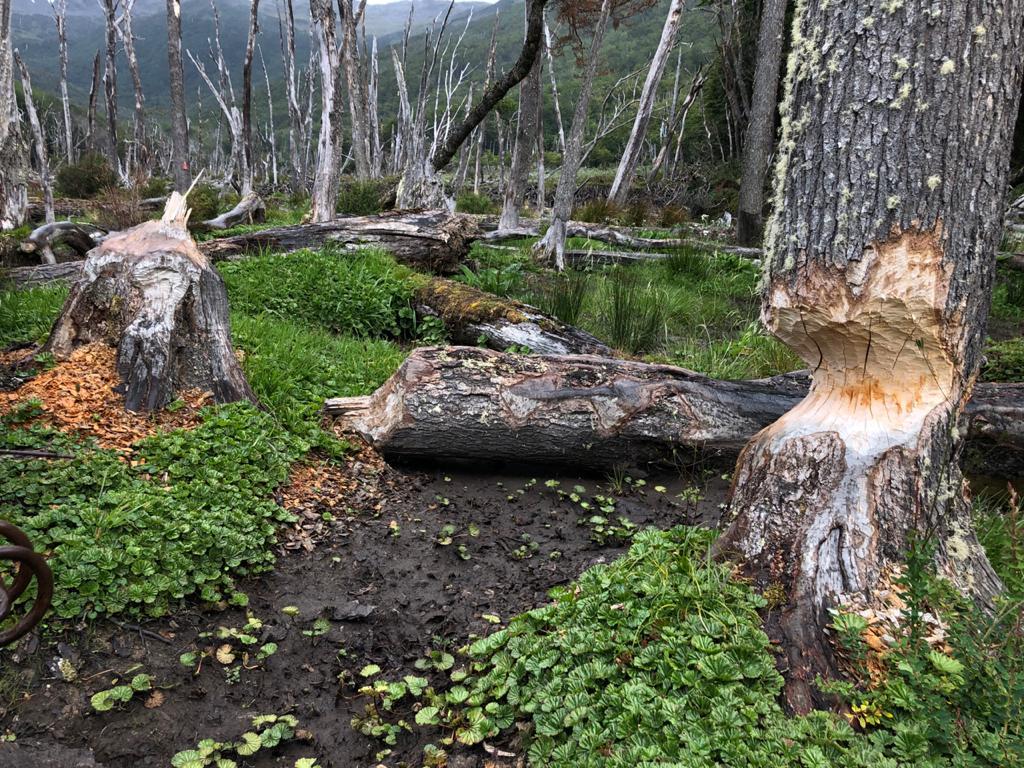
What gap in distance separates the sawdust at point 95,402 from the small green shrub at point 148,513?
5.4 inches

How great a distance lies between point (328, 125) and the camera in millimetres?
10672

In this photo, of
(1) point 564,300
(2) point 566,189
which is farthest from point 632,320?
(2) point 566,189

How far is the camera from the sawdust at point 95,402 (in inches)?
133

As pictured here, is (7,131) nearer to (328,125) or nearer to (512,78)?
(328,125)

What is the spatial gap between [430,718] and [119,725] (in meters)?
1.01

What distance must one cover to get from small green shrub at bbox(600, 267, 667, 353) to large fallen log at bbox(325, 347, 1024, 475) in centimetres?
198

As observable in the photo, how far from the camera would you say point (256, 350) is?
4750 mm

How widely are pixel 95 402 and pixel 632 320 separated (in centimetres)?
440

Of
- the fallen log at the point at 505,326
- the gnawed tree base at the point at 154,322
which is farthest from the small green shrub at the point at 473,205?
the gnawed tree base at the point at 154,322

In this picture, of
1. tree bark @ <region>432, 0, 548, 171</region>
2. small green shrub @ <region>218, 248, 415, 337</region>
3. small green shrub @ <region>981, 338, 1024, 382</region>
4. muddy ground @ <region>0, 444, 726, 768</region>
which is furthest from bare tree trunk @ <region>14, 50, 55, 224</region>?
small green shrub @ <region>981, 338, 1024, 382</region>

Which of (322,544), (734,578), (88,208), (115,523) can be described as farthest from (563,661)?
(88,208)

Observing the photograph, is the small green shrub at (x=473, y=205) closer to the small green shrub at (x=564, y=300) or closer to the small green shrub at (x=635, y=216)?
the small green shrub at (x=635, y=216)

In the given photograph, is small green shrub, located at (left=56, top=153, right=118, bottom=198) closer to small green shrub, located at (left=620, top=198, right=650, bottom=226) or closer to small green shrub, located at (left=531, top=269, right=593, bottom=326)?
small green shrub, located at (left=620, top=198, right=650, bottom=226)

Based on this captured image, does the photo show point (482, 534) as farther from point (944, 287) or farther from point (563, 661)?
point (944, 287)
